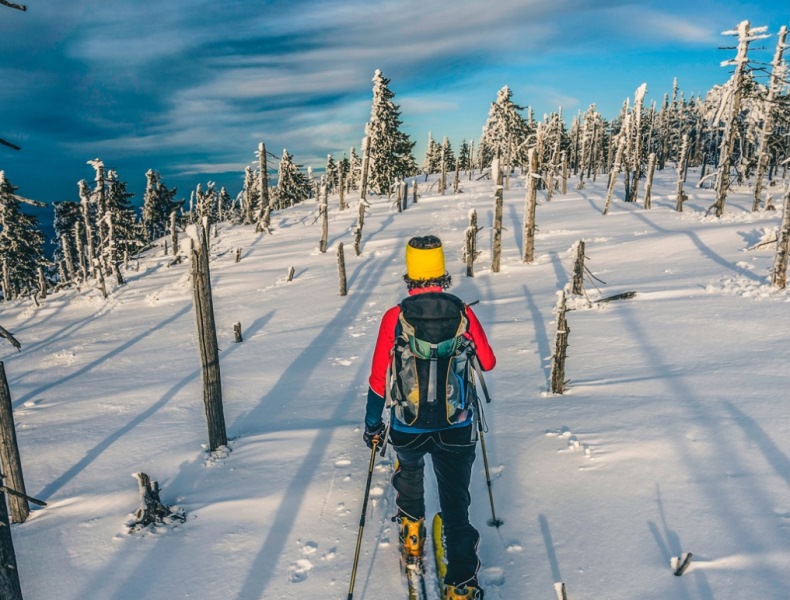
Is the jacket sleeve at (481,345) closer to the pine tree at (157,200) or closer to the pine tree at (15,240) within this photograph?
the pine tree at (15,240)

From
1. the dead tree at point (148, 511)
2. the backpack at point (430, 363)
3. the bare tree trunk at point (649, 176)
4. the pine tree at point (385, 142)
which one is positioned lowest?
the dead tree at point (148, 511)

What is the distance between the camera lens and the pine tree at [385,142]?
40.6m

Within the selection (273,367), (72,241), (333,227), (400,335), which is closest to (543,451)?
(400,335)

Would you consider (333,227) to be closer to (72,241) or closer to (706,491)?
(706,491)

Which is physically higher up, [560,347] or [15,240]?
[15,240]

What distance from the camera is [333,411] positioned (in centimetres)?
889

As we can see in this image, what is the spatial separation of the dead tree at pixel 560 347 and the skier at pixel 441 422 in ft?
14.3

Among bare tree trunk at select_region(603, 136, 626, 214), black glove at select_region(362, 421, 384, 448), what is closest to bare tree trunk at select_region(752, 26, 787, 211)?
bare tree trunk at select_region(603, 136, 626, 214)

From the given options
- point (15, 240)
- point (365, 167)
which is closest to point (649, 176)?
point (365, 167)

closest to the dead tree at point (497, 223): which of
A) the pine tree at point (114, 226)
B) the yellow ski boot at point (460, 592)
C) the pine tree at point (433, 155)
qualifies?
the yellow ski boot at point (460, 592)

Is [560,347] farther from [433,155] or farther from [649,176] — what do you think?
[433,155]

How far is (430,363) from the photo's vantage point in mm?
3355

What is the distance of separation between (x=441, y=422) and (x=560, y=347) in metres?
4.84

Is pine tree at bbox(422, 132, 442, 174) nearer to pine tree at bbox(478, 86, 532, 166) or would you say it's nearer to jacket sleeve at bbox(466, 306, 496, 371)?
pine tree at bbox(478, 86, 532, 166)
